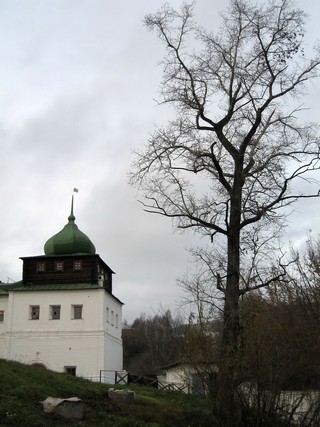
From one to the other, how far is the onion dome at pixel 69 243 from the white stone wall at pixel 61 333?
4364mm

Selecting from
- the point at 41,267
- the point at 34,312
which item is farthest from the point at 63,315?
the point at 41,267

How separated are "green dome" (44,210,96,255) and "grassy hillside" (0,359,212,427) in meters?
31.0

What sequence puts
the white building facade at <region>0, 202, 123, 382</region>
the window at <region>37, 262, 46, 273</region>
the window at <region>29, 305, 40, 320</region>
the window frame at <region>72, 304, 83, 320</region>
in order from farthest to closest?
the window at <region>37, 262, 46, 273</region> < the window at <region>29, 305, 40, 320</region> < the window frame at <region>72, 304, 83, 320</region> < the white building facade at <region>0, 202, 123, 382</region>

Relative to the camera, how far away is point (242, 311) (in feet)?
55.0

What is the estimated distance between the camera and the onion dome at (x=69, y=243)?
51.8 metres

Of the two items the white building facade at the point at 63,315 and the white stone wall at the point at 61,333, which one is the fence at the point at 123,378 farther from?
the white stone wall at the point at 61,333

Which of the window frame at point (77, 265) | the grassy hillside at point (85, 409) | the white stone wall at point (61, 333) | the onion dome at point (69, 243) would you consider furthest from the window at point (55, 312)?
the grassy hillside at point (85, 409)

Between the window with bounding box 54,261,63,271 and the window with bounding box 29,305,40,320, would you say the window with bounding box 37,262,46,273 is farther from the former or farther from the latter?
the window with bounding box 29,305,40,320

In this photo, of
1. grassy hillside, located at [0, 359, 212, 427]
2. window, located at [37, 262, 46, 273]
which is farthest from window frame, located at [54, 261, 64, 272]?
grassy hillside, located at [0, 359, 212, 427]

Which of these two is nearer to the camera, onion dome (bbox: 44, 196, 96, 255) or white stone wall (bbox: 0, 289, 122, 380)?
white stone wall (bbox: 0, 289, 122, 380)

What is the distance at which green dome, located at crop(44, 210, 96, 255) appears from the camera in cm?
5181

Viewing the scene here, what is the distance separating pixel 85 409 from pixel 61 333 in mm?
32118

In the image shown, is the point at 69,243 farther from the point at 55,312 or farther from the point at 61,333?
the point at 61,333

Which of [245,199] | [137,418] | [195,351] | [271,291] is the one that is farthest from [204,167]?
[137,418]
